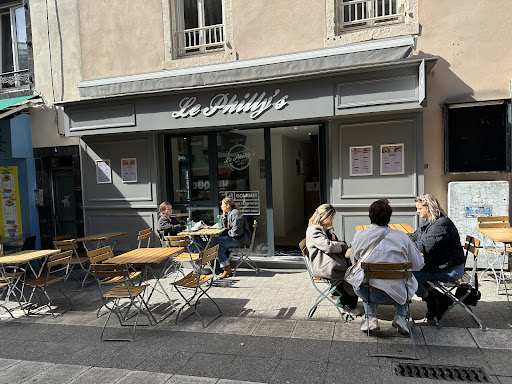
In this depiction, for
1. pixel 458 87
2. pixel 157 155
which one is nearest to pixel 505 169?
pixel 458 87

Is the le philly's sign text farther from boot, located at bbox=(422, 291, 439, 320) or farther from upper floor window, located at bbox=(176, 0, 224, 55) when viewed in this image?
boot, located at bbox=(422, 291, 439, 320)

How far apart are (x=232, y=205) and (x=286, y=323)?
284cm

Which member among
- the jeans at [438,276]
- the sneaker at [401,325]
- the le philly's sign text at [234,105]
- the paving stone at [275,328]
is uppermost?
the le philly's sign text at [234,105]

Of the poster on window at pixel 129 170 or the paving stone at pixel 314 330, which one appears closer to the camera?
the paving stone at pixel 314 330

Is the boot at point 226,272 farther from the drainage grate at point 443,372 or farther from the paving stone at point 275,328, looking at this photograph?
the drainage grate at point 443,372

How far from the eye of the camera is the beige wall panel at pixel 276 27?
6.84m

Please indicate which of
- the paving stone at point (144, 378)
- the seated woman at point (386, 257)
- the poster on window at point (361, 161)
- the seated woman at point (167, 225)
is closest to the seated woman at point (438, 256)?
the seated woman at point (386, 257)

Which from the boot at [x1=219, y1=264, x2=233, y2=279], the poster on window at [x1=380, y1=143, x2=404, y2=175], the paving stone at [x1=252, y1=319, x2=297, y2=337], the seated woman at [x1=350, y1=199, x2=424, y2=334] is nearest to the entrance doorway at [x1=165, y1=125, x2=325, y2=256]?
the boot at [x1=219, y1=264, x2=233, y2=279]

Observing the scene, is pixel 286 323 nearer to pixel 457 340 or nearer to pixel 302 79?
pixel 457 340

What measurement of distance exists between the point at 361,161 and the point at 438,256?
9.10 feet

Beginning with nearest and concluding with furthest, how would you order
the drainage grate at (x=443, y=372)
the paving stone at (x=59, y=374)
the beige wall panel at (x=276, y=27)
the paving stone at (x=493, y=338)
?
the drainage grate at (x=443, y=372)
the paving stone at (x=59, y=374)
the paving stone at (x=493, y=338)
the beige wall panel at (x=276, y=27)

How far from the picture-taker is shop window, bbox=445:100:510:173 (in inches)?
242

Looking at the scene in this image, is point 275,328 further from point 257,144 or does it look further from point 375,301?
point 257,144

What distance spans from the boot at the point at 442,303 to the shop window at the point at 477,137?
285cm
